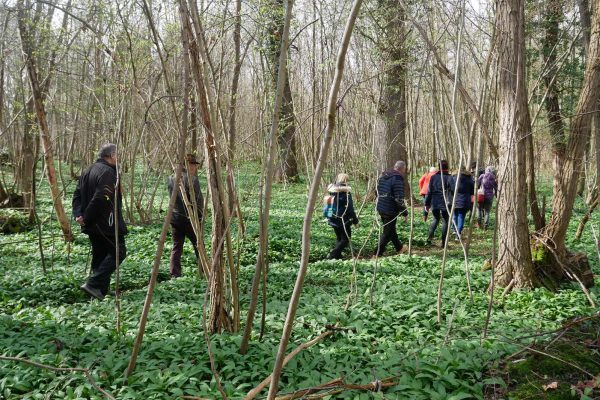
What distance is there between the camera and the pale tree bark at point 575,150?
603 cm

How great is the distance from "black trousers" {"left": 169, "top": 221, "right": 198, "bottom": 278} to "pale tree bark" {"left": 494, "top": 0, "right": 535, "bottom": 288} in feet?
13.7

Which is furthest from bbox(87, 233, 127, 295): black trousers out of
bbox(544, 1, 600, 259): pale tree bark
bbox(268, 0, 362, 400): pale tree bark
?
bbox(544, 1, 600, 259): pale tree bark

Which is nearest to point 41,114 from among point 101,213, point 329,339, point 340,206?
point 101,213

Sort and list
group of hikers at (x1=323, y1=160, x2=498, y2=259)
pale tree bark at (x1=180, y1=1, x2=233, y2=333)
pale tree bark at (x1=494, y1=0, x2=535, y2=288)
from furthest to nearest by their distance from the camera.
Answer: group of hikers at (x1=323, y1=160, x2=498, y2=259) < pale tree bark at (x1=494, y1=0, x2=535, y2=288) < pale tree bark at (x1=180, y1=1, x2=233, y2=333)

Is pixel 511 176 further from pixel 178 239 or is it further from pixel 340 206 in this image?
pixel 178 239

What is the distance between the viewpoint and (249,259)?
8.77 metres

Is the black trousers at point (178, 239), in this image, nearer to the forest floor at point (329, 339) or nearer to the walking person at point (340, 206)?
the forest floor at point (329, 339)

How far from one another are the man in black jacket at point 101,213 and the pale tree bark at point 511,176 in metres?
4.70

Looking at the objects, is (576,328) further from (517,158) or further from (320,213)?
(320,213)

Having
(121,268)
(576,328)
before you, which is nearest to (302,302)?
(576,328)

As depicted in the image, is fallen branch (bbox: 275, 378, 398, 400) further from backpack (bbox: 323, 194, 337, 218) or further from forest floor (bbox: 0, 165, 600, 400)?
backpack (bbox: 323, 194, 337, 218)

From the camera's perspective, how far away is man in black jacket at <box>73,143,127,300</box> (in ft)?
20.1

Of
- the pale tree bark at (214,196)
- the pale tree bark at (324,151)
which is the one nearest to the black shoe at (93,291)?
the pale tree bark at (214,196)

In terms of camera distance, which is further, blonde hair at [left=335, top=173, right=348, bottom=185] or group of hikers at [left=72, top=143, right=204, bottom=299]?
blonde hair at [left=335, top=173, right=348, bottom=185]
